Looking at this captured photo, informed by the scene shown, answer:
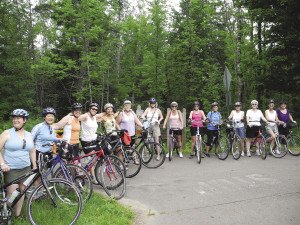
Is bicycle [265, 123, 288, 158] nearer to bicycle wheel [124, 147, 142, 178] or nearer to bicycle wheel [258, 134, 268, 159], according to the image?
bicycle wheel [258, 134, 268, 159]

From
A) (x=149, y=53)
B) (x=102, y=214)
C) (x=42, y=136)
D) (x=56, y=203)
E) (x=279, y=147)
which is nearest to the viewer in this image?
(x=56, y=203)

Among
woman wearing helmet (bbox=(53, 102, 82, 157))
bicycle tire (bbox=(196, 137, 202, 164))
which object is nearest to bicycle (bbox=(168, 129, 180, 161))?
bicycle tire (bbox=(196, 137, 202, 164))

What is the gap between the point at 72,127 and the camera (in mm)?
7676

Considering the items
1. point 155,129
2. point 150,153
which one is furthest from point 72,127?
point 155,129

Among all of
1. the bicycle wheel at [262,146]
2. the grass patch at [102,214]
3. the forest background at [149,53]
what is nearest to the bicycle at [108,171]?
the grass patch at [102,214]

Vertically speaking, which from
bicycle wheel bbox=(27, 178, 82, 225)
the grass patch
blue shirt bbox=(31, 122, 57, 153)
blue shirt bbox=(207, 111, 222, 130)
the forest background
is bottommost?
the grass patch

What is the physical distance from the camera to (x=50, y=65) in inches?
797

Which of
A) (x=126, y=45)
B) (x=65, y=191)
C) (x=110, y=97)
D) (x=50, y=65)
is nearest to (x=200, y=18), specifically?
(x=126, y=45)

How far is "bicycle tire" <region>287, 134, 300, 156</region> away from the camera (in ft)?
38.4

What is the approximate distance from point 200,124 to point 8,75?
16165 millimetres

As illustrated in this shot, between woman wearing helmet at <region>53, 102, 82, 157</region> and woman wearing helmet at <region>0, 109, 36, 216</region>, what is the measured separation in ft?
5.13

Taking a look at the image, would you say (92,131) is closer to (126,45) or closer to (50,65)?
(50,65)

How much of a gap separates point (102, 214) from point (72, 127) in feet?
8.11

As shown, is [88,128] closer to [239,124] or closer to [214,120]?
[214,120]
